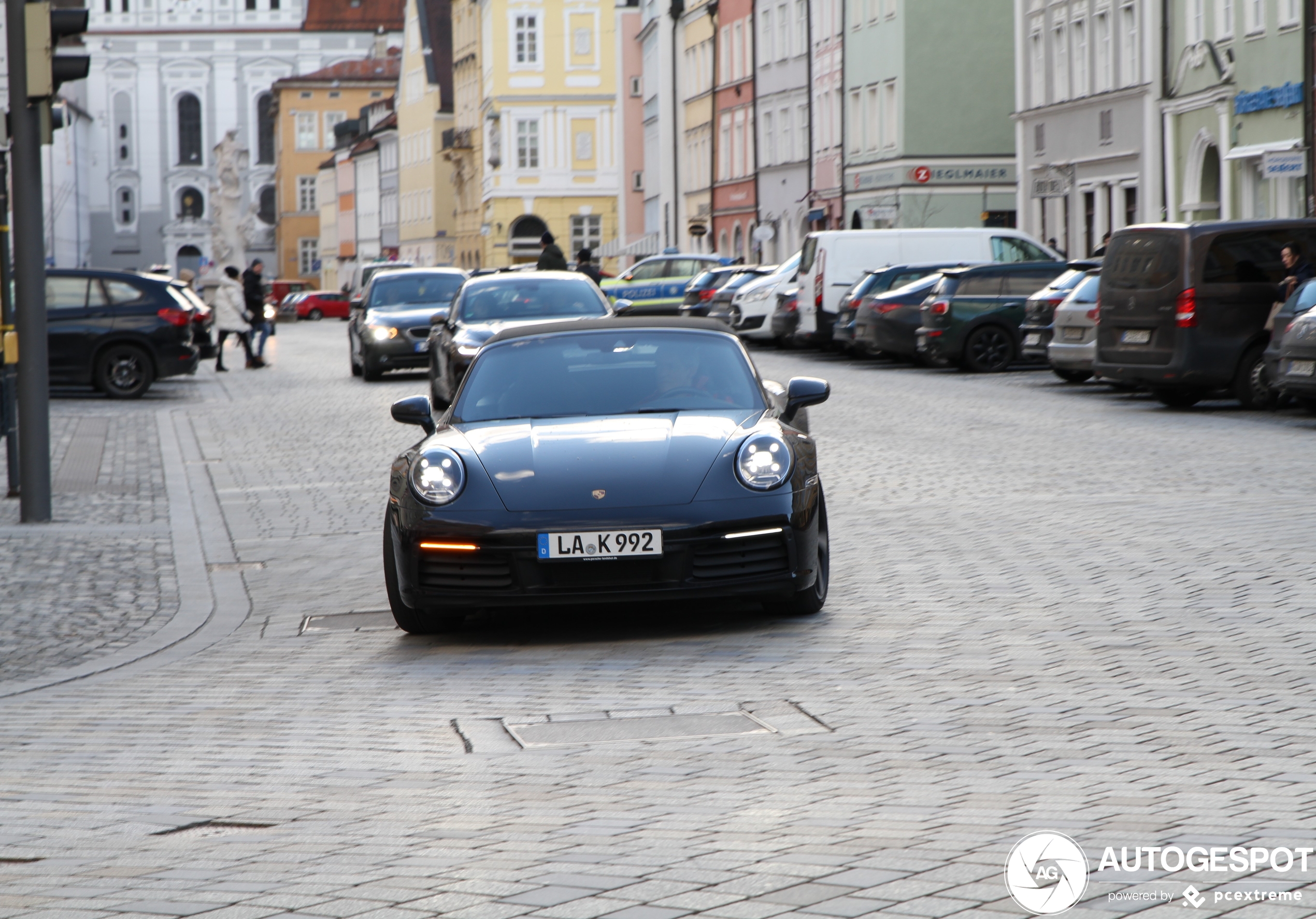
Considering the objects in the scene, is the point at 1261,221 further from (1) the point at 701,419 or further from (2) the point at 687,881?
(2) the point at 687,881

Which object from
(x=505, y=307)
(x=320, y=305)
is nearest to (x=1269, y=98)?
(x=505, y=307)

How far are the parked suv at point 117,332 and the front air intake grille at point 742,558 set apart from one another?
20763mm

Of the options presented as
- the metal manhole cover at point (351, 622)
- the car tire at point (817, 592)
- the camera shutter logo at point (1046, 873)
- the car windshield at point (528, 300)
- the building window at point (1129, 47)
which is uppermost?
the building window at point (1129, 47)

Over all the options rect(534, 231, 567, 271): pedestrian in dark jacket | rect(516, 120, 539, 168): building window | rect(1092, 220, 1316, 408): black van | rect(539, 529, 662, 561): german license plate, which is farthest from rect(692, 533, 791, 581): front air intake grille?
rect(516, 120, 539, 168): building window

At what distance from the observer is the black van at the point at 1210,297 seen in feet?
69.4

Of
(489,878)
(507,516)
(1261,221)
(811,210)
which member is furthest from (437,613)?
(811,210)

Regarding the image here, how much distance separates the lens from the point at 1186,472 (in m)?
15.3

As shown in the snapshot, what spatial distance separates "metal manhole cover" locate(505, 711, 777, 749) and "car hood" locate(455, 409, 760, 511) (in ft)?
5.25

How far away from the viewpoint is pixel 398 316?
103 ft

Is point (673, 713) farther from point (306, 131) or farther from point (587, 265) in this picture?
point (306, 131)

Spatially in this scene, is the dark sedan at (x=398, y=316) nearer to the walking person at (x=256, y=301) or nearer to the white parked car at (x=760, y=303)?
the walking person at (x=256, y=301)

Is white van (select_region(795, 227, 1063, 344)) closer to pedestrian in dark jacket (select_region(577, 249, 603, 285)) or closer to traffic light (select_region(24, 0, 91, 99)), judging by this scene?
pedestrian in dark jacket (select_region(577, 249, 603, 285))

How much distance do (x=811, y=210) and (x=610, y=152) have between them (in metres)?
35.5

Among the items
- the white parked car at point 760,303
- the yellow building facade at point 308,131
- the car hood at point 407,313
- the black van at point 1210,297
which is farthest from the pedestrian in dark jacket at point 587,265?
the yellow building facade at point 308,131
